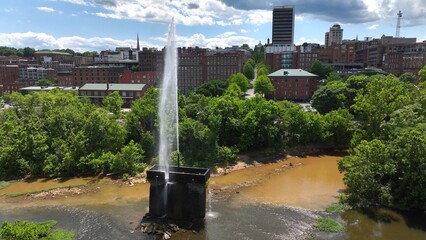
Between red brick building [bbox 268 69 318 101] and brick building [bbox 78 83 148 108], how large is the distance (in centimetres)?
3780

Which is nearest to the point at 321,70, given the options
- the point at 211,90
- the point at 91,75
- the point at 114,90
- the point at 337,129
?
the point at 211,90

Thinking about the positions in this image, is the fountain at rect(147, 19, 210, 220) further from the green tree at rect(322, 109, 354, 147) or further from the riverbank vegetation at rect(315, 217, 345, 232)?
the green tree at rect(322, 109, 354, 147)

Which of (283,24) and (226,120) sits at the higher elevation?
(283,24)

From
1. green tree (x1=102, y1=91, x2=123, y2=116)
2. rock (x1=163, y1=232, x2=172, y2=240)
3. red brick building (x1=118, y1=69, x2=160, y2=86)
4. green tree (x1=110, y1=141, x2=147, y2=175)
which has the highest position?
red brick building (x1=118, y1=69, x2=160, y2=86)

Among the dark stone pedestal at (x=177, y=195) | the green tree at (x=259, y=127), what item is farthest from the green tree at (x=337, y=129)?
the dark stone pedestal at (x=177, y=195)

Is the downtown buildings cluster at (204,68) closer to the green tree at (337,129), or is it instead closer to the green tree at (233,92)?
the green tree at (233,92)

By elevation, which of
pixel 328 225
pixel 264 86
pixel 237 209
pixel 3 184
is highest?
pixel 264 86

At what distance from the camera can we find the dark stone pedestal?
2842 cm

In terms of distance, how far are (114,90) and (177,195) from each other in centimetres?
6489

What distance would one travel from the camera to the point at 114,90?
87312mm

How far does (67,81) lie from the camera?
403 ft

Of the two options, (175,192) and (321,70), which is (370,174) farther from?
(321,70)

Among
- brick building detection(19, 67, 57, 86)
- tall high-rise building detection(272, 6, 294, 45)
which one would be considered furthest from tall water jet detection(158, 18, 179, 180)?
tall high-rise building detection(272, 6, 294, 45)

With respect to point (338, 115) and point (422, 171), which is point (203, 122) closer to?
point (338, 115)
